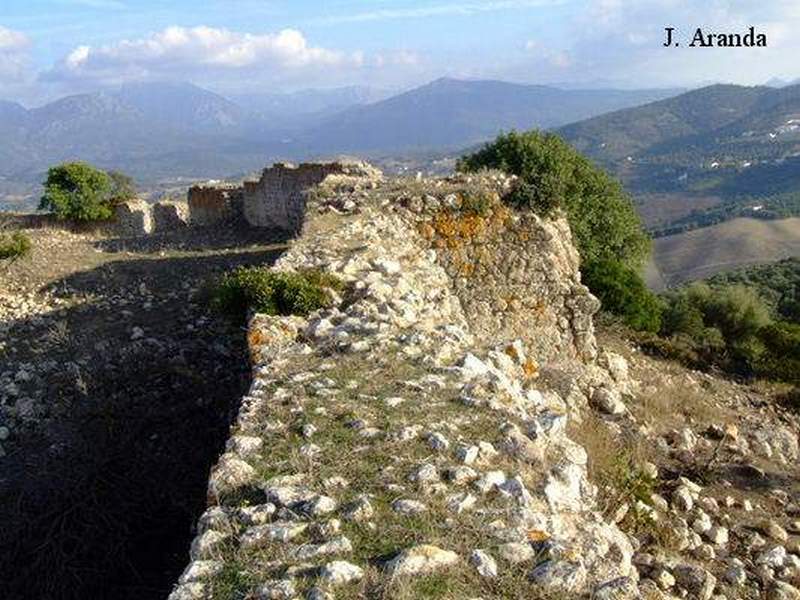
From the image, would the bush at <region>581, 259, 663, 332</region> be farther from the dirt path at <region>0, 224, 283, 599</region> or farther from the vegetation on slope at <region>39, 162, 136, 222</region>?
the vegetation on slope at <region>39, 162, 136, 222</region>

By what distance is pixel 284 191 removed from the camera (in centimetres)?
1978

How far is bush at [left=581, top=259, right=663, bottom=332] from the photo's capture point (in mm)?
21406

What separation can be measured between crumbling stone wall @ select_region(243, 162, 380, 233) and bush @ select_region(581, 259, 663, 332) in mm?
7608

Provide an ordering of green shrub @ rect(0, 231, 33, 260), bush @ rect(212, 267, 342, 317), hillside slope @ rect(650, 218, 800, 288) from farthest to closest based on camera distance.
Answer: hillside slope @ rect(650, 218, 800, 288), green shrub @ rect(0, 231, 33, 260), bush @ rect(212, 267, 342, 317)

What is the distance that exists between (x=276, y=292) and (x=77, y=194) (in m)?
22.5

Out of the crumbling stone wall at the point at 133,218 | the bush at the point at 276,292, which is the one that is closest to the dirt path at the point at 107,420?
the bush at the point at 276,292

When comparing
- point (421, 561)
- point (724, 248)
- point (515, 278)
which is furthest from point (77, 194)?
point (724, 248)

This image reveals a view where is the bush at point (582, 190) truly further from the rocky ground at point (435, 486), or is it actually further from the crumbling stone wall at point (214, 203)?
the rocky ground at point (435, 486)

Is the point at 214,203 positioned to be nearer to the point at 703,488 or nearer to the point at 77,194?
the point at 77,194

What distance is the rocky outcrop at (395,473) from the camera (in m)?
3.62

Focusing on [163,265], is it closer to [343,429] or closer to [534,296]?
[534,296]

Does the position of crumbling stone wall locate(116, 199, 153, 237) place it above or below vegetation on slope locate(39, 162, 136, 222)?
below

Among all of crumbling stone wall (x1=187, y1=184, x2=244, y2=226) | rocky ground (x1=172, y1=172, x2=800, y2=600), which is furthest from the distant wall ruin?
rocky ground (x1=172, y1=172, x2=800, y2=600)

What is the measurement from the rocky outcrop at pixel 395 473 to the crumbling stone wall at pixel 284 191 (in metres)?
11.1
